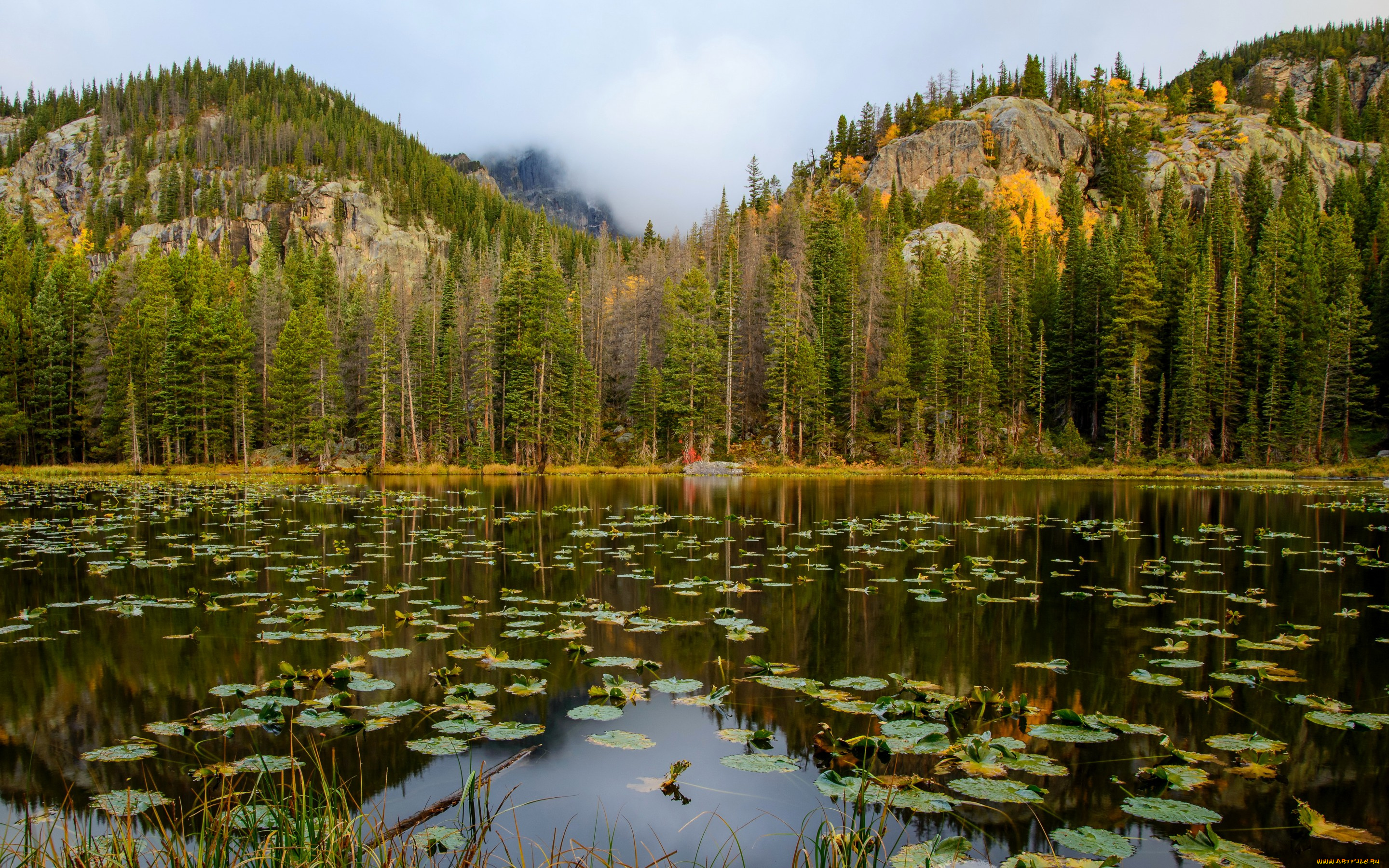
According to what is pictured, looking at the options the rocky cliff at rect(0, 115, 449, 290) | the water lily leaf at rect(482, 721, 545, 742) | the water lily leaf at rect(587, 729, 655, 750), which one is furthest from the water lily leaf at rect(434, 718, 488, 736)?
the rocky cliff at rect(0, 115, 449, 290)

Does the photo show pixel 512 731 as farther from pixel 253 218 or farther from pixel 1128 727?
pixel 253 218

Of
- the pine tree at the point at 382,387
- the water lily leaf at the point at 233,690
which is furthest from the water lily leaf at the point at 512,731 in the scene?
the pine tree at the point at 382,387

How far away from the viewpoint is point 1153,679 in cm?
709

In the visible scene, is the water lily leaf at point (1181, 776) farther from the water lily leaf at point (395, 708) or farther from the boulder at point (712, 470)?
the boulder at point (712, 470)

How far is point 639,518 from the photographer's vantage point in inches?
856

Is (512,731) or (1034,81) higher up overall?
(1034,81)

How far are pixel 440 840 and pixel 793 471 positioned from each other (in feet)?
161

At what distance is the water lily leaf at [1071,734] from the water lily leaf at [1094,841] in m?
1.35

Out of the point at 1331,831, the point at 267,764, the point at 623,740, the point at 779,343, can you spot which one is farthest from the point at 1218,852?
the point at 779,343

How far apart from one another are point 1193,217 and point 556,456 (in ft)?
296

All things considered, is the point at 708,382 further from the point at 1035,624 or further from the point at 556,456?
the point at 1035,624

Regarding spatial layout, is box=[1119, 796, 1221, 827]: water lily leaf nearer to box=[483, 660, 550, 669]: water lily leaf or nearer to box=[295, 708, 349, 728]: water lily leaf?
box=[483, 660, 550, 669]: water lily leaf

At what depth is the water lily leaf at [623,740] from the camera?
5.57 metres

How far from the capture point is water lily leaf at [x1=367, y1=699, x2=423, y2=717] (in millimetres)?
6027
